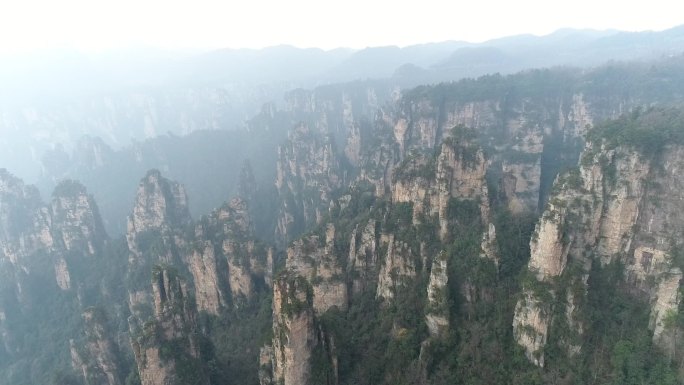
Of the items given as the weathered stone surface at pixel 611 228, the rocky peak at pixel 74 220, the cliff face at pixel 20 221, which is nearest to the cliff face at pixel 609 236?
the weathered stone surface at pixel 611 228

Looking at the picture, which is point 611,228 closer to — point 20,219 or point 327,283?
point 327,283

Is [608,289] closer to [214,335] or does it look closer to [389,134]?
[214,335]

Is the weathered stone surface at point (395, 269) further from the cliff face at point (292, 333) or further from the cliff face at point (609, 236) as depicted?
the cliff face at point (609, 236)

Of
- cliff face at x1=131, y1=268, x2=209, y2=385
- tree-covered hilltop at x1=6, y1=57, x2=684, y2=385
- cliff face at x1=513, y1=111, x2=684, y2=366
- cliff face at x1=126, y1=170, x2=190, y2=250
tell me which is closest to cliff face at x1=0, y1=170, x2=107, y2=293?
tree-covered hilltop at x1=6, y1=57, x2=684, y2=385

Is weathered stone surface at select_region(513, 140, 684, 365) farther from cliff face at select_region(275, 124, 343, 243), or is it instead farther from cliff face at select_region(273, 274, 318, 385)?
cliff face at select_region(275, 124, 343, 243)

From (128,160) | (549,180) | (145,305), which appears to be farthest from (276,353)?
(128,160)

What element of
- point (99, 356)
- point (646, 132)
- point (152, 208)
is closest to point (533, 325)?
point (646, 132)
